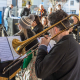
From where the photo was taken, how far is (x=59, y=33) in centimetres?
133

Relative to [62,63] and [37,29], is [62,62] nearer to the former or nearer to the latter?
[62,63]

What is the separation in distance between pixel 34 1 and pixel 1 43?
27.5 ft

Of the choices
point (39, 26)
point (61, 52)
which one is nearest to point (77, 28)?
point (39, 26)

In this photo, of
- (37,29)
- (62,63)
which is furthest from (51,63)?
(37,29)

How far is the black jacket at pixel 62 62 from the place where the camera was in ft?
3.88

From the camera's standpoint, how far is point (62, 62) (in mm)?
1182

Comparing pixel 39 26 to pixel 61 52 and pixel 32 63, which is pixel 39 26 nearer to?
pixel 32 63

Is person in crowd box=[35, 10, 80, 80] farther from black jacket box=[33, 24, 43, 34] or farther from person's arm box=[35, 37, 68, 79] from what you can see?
black jacket box=[33, 24, 43, 34]

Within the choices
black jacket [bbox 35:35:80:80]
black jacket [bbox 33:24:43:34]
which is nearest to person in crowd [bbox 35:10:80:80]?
black jacket [bbox 35:35:80:80]

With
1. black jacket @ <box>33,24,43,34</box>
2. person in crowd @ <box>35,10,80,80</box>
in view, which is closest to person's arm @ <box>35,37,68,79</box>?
person in crowd @ <box>35,10,80,80</box>

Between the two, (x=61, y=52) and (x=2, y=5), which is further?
(x=2, y=5)

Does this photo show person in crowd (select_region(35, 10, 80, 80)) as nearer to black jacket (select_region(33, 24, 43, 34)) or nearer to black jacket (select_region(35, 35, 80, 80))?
black jacket (select_region(35, 35, 80, 80))

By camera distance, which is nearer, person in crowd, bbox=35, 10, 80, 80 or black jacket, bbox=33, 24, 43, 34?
person in crowd, bbox=35, 10, 80, 80

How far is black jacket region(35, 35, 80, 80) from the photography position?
1182 mm
